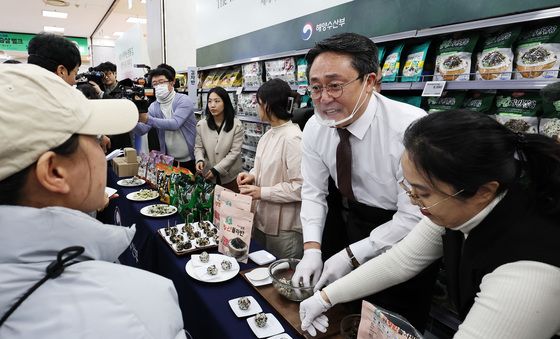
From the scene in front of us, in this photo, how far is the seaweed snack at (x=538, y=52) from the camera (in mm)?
1628

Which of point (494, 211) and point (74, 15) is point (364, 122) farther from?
A: point (74, 15)

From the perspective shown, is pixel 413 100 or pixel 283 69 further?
pixel 283 69

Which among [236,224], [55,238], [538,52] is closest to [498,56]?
[538,52]

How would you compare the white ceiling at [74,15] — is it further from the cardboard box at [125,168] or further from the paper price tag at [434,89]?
the paper price tag at [434,89]

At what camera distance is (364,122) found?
1.62m

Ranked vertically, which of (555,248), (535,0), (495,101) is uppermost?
(535,0)

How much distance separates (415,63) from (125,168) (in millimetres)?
2859

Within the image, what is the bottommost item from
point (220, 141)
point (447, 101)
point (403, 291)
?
point (403, 291)

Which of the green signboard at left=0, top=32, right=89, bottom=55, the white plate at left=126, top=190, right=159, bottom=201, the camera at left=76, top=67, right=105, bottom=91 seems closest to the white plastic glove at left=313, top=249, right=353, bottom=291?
the white plate at left=126, top=190, right=159, bottom=201

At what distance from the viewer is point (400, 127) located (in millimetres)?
1558

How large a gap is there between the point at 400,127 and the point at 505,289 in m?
0.91

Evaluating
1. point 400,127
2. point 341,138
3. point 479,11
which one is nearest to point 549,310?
point 400,127

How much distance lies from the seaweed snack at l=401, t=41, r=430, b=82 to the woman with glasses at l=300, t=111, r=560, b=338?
4.52ft

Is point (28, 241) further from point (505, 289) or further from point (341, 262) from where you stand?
point (341, 262)
